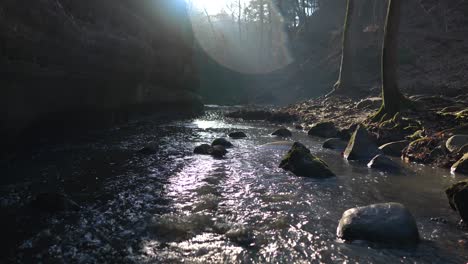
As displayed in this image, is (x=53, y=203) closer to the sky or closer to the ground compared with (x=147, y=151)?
closer to the sky

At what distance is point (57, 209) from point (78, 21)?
10.6m

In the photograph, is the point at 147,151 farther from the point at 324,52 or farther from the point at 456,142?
the point at 324,52

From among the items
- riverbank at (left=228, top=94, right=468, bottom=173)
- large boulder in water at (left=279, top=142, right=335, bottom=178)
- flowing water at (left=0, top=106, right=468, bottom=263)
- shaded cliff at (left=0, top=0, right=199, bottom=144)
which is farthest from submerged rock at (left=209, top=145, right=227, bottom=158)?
riverbank at (left=228, top=94, right=468, bottom=173)

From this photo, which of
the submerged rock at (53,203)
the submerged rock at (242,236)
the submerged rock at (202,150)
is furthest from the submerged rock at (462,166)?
the submerged rock at (53,203)

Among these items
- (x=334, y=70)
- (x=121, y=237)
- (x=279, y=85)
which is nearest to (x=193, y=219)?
(x=121, y=237)

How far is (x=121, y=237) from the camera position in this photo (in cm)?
621

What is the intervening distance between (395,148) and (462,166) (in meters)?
3.48

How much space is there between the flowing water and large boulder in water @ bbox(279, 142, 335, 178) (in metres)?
0.35

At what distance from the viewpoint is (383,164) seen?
11.9m

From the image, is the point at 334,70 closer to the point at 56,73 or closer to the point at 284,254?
the point at 56,73

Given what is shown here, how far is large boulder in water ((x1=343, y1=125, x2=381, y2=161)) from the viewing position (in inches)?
524

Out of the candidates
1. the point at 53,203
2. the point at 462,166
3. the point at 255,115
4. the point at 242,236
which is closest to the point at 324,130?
the point at 462,166

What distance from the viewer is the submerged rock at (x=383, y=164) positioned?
1168cm

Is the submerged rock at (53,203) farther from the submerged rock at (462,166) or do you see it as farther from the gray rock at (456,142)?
the gray rock at (456,142)
